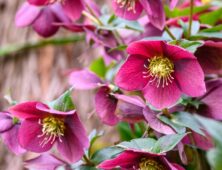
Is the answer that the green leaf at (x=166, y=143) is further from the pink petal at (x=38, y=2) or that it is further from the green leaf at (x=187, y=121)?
the pink petal at (x=38, y=2)

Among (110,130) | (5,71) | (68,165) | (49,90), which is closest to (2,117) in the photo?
(68,165)

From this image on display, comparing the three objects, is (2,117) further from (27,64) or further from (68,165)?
(27,64)

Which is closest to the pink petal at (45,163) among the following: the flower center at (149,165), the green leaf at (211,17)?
the flower center at (149,165)

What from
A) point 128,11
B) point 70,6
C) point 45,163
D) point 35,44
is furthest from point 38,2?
point 35,44

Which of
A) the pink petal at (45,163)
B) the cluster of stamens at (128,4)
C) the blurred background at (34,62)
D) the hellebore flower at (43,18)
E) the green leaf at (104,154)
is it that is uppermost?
the cluster of stamens at (128,4)

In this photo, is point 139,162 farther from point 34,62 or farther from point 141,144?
point 34,62

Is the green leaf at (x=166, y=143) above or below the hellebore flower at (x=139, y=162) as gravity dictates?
above

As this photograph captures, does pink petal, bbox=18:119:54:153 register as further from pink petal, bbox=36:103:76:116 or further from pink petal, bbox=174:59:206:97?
pink petal, bbox=174:59:206:97
